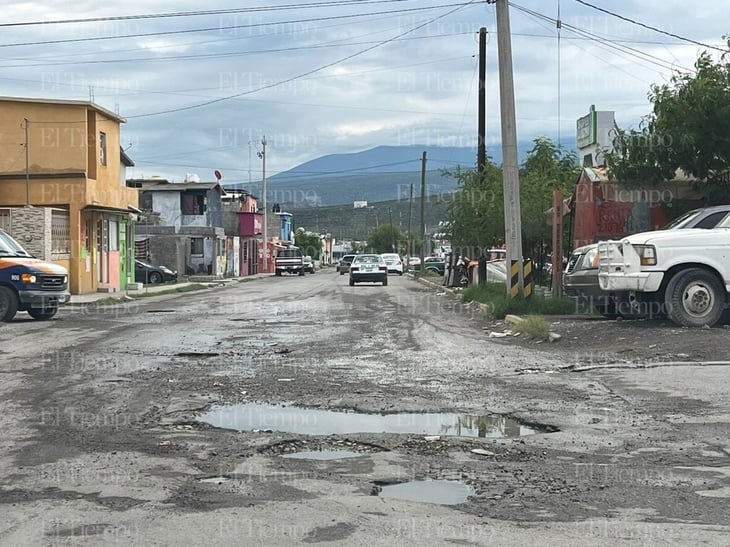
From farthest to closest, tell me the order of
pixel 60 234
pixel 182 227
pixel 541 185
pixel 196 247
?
pixel 196 247 < pixel 182 227 < pixel 60 234 < pixel 541 185

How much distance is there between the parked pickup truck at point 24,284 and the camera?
18859 millimetres

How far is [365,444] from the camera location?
731 centimetres

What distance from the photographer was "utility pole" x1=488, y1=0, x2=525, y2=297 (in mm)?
20344

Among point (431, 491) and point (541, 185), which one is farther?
point (541, 185)

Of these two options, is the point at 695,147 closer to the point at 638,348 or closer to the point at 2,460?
the point at 638,348

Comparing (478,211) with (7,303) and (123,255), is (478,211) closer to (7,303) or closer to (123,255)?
(7,303)

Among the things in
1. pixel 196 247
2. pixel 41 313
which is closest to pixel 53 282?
pixel 41 313

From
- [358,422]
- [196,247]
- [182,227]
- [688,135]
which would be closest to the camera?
[358,422]

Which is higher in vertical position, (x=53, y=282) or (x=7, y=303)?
(x=53, y=282)

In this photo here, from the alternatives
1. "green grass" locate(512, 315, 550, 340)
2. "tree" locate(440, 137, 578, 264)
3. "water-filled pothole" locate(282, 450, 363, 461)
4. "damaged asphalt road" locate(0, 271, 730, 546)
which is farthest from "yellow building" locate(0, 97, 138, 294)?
"water-filled pothole" locate(282, 450, 363, 461)

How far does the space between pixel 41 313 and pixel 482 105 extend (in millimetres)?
17759

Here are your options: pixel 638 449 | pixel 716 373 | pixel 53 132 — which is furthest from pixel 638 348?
pixel 53 132

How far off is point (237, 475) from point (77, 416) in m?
2.83

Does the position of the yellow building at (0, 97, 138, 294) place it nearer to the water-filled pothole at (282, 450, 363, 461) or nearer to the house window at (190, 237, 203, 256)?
the water-filled pothole at (282, 450, 363, 461)
